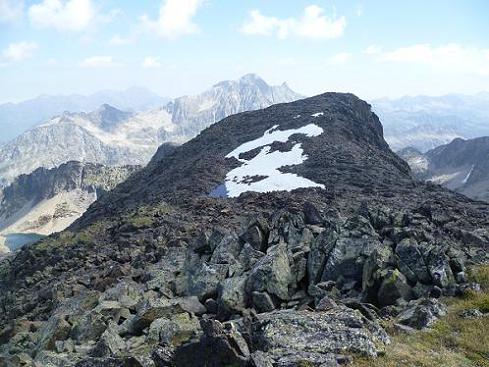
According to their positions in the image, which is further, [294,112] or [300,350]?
[294,112]

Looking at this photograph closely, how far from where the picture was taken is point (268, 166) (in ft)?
343

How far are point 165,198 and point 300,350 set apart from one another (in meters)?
74.4

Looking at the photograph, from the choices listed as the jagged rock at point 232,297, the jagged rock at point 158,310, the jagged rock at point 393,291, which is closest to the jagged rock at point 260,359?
the jagged rock at point 232,297


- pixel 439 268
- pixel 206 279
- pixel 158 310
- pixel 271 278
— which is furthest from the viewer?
pixel 206 279

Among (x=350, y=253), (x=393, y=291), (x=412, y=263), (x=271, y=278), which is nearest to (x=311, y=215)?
(x=350, y=253)

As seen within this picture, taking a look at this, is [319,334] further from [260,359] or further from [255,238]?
[255,238]

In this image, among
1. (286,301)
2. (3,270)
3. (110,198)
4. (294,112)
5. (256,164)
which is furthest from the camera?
(294,112)

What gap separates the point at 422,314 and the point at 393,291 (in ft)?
12.7

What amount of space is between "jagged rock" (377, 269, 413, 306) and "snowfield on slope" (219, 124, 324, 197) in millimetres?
62028

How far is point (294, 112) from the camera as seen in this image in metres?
143

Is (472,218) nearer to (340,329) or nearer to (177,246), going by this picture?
(177,246)

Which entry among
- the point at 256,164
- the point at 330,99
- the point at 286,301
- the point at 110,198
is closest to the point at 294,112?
the point at 330,99

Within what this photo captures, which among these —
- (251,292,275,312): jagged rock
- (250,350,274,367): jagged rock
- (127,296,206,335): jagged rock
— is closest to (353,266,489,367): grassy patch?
(250,350,274,367): jagged rock

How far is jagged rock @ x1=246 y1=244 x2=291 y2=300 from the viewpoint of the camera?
2914 centimetres
